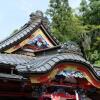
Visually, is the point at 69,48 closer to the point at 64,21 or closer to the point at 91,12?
the point at 64,21

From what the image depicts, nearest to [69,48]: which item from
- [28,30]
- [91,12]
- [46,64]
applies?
[46,64]

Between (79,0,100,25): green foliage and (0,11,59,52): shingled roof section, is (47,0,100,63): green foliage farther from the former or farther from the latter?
(0,11,59,52): shingled roof section

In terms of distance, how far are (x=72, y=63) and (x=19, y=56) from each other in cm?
220

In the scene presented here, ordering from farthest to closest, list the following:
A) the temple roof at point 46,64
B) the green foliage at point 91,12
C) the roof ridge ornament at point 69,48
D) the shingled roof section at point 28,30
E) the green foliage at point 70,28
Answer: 1. the green foliage at point 91,12
2. the green foliage at point 70,28
3. the shingled roof section at point 28,30
4. the roof ridge ornament at point 69,48
5. the temple roof at point 46,64

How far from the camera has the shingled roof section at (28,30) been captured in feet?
34.8

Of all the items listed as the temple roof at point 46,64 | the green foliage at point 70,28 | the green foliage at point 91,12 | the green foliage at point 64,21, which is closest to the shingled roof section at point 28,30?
the temple roof at point 46,64

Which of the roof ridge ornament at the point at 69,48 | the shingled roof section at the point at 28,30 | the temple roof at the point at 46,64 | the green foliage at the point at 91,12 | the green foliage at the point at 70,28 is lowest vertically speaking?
the temple roof at the point at 46,64

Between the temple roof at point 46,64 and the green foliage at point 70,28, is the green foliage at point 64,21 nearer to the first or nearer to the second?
the green foliage at point 70,28

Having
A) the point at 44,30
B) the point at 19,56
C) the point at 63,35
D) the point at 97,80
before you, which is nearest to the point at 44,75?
the point at 97,80

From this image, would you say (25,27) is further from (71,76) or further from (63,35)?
(63,35)

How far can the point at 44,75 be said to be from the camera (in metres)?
8.09

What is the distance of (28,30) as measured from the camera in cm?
1133

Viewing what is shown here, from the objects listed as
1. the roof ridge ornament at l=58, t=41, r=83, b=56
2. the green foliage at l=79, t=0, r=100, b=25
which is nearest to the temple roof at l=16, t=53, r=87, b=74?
the roof ridge ornament at l=58, t=41, r=83, b=56

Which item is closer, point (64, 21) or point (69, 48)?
point (69, 48)
